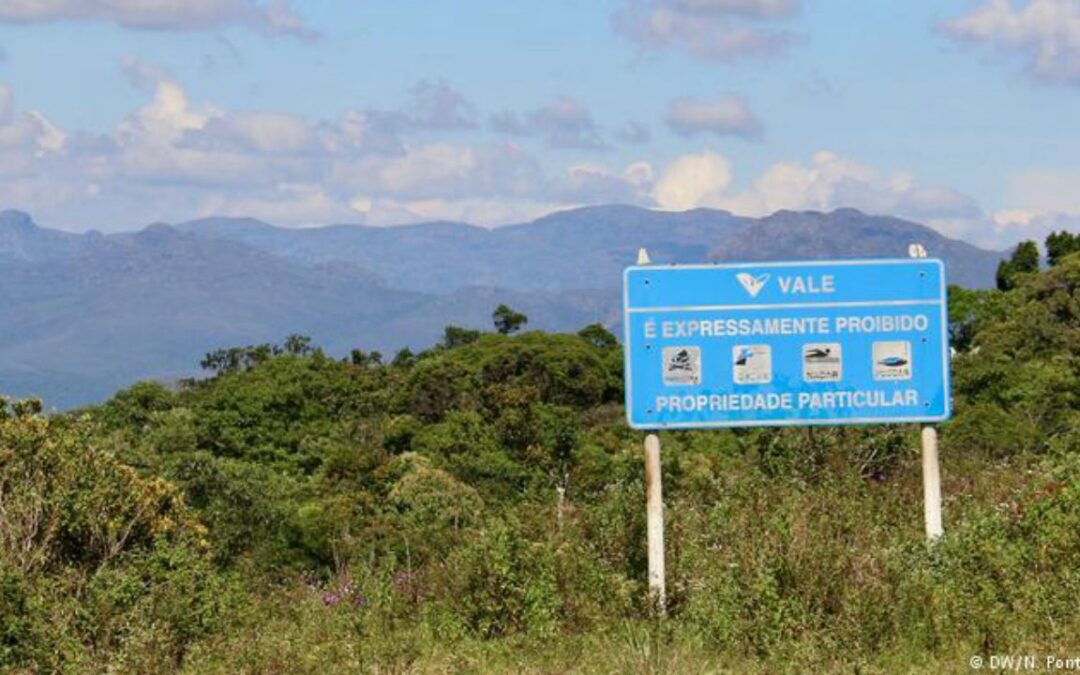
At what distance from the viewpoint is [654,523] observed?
33.1 feet

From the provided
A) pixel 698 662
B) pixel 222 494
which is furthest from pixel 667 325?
pixel 222 494

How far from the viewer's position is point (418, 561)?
12.2 m

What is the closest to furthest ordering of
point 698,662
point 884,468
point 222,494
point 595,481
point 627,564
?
point 698,662 → point 627,564 → point 884,468 → point 595,481 → point 222,494

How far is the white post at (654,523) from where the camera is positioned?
966 cm

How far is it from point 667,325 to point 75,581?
4223mm

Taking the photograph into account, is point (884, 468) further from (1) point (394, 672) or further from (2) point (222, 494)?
(2) point (222, 494)

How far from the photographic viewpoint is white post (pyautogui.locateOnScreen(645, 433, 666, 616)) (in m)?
9.66

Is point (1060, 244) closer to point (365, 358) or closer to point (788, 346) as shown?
point (365, 358)

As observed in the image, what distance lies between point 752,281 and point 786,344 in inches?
19.4

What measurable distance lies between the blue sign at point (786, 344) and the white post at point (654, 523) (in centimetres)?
20

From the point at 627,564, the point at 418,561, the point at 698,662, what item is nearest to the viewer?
the point at 698,662

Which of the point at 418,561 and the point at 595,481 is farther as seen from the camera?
the point at 595,481

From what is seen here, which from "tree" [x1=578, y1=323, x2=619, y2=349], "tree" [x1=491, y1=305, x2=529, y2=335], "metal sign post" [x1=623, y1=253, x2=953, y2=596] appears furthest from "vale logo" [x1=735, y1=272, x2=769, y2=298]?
"tree" [x1=491, y1=305, x2=529, y2=335]

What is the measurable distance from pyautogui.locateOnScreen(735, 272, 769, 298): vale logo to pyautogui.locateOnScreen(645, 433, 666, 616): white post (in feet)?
3.95
